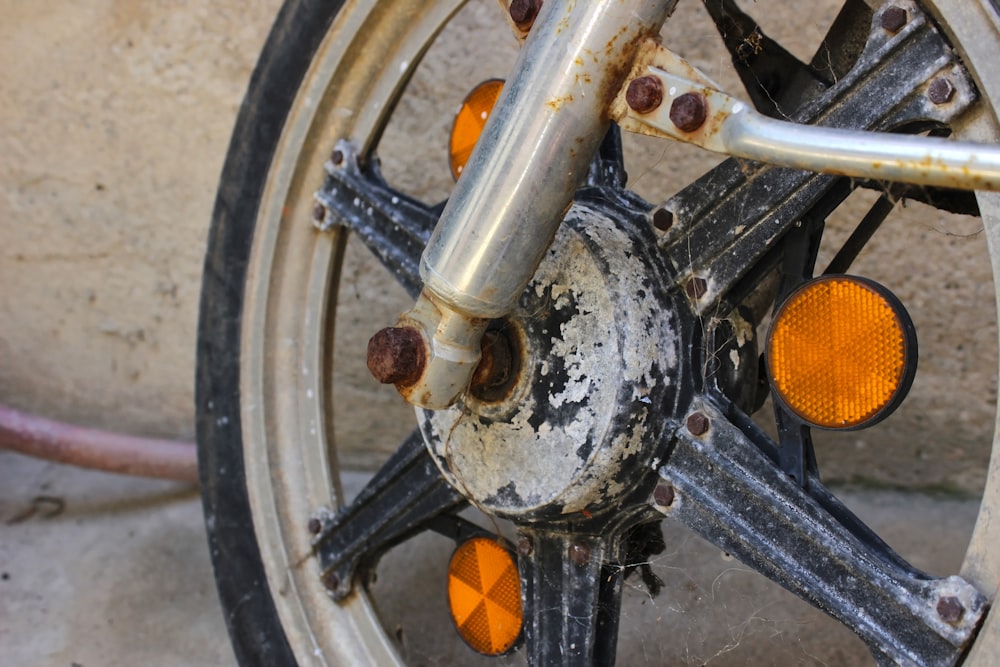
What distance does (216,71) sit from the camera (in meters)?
1.53

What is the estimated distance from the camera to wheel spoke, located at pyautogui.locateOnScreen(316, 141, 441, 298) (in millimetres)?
942

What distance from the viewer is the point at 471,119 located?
0.95 m

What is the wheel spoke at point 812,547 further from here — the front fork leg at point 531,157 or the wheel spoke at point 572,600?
the front fork leg at point 531,157

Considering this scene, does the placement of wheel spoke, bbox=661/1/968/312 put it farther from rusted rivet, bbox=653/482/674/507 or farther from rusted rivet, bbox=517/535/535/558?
rusted rivet, bbox=517/535/535/558

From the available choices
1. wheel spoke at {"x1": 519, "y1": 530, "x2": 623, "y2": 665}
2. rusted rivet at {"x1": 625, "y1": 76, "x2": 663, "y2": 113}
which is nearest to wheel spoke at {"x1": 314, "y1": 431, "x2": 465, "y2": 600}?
wheel spoke at {"x1": 519, "y1": 530, "x2": 623, "y2": 665}

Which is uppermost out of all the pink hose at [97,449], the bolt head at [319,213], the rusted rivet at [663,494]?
the rusted rivet at [663,494]

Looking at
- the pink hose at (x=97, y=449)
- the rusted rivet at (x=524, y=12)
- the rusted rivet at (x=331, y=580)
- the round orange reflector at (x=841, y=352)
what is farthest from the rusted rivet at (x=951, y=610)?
the pink hose at (x=97, y=449)

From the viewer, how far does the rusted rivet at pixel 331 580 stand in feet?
3.33

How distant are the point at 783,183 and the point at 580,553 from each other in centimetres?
36

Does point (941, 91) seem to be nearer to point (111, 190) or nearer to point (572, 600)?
point (572, 600)

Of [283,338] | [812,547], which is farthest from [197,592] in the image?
[812,547]

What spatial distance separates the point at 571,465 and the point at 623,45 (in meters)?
0.33

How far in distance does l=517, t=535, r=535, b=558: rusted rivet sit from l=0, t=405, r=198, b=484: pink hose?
33.0 inches

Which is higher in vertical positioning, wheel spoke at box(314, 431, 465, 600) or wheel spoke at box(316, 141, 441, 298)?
wheel spoke at box(316, 141, 441, 298)
